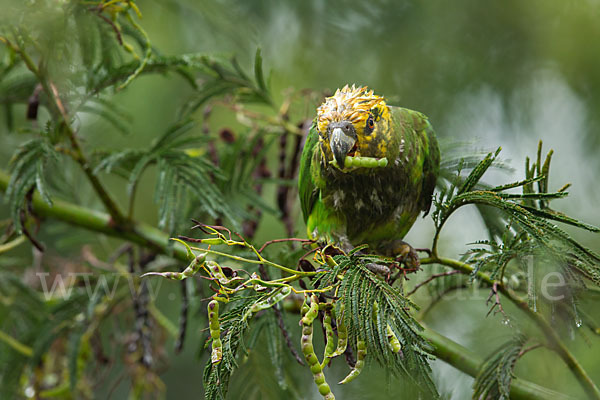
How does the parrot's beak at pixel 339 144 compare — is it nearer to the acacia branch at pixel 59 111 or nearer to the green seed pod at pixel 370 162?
the green seed pod at pixel 370 162

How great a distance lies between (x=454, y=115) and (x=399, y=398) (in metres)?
1.71

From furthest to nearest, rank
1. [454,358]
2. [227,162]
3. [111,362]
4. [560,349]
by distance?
[111,362]
[227,162]
[454,358]
[560,349]

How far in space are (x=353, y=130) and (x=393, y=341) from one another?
0.51m

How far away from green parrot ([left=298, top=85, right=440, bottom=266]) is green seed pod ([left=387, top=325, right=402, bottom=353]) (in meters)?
0.38

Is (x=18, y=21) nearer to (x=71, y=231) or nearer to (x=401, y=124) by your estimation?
(x=401, y=124)

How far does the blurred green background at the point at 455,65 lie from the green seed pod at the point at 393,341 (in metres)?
1.49

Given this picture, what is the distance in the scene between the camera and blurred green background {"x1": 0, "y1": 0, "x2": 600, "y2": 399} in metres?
2.62

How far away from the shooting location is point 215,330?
2.93ft

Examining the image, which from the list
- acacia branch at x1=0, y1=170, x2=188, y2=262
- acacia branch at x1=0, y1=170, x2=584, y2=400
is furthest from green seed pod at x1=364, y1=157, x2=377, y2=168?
acacia branch at x1=0, y1=170, x2=188, y2=262

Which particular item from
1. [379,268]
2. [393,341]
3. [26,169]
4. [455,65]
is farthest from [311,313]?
[455,65]

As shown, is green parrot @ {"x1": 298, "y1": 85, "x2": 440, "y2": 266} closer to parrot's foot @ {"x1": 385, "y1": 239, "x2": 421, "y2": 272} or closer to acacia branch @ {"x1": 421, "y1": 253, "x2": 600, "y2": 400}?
parrot's foot @ {"x1": 385, "y1": 239, "x2": 421, "y2": 272}

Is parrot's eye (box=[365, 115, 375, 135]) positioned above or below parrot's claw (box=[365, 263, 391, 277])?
above

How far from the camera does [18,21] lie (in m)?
1.46

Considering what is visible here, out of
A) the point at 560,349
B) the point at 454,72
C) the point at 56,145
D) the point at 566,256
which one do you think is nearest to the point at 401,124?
the point at 566,256
